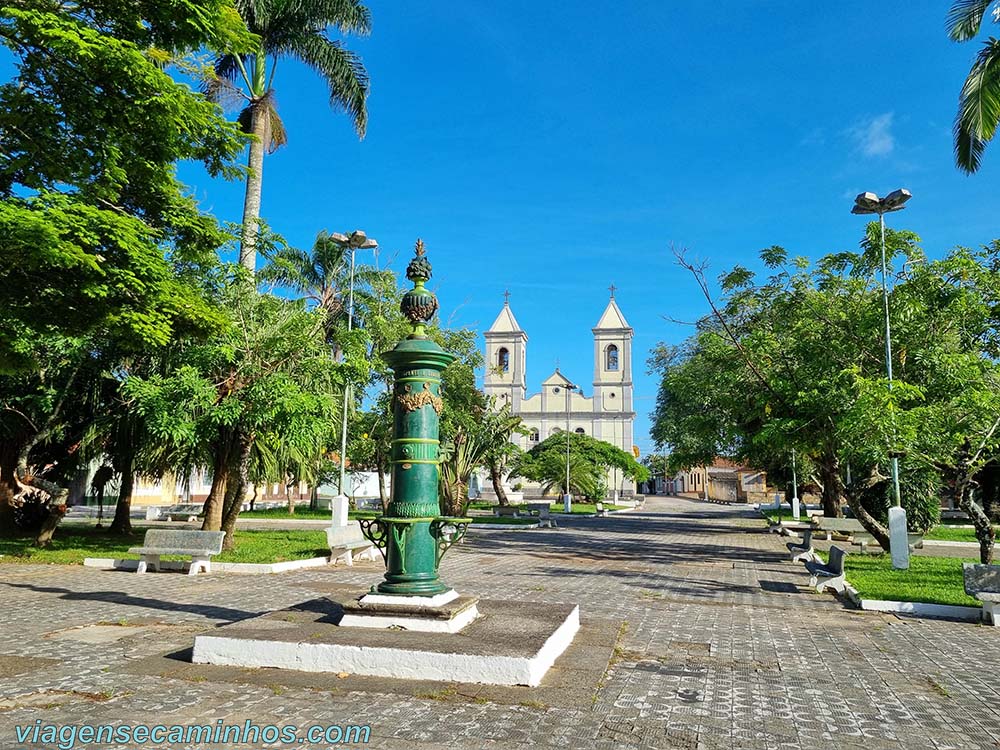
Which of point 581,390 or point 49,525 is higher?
point 581,390

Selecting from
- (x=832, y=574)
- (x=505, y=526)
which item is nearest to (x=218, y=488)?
(x=505, y=526)

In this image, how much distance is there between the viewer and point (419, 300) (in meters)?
7.38

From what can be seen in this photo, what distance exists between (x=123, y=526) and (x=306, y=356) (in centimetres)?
813

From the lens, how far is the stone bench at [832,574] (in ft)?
35.8

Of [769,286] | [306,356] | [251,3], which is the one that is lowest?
[306,356]

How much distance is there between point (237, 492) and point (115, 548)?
2813 millimetres

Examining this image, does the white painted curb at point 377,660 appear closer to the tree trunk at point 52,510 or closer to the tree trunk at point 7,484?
the tree trunk at point 52,510

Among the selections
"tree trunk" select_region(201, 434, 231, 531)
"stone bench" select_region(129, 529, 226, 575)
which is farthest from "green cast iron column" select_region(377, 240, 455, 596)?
"tree trunk" select_region(201, 434, 231, 531)

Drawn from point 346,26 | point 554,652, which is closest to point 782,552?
point 554,652

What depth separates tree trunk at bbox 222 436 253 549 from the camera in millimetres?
16266

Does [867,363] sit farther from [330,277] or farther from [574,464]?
[574,464]

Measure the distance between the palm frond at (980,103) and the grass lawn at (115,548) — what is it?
1639cm

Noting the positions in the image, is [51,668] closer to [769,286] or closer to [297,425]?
[297,425]

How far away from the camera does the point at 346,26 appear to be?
21734 mm
